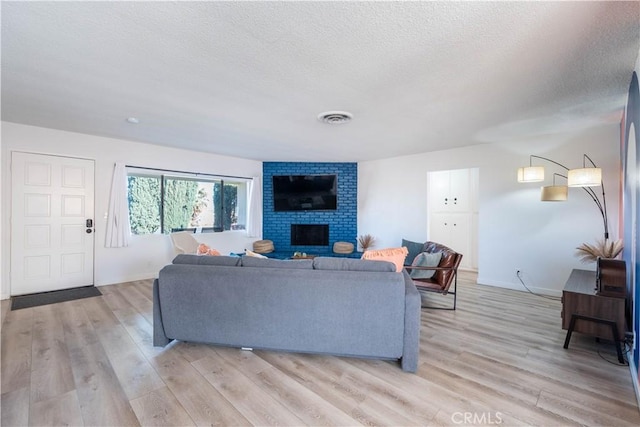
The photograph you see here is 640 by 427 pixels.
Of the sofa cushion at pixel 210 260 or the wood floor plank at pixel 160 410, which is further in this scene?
the sofa cushion at pixel 210 260

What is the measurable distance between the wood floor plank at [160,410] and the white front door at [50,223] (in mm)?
3519

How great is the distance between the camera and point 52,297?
3.66 metres

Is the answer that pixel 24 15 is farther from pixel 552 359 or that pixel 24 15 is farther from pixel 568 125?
pixel 568 125

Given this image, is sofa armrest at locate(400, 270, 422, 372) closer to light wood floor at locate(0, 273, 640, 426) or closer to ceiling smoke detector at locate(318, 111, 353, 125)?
light wood floor at locate(0, 273, 640, 426)

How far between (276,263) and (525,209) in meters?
4.05

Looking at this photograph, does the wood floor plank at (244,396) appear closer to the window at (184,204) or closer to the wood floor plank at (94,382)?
the wood floor plank at (94,382)

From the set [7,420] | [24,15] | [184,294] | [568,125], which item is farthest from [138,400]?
[568,125]

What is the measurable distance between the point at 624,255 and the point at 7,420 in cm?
550

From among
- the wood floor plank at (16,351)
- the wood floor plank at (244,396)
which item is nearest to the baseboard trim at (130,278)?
the wood floor plank at (16,351)

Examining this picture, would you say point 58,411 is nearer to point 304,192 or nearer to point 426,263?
point 426,263

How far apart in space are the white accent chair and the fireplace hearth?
2.21 metres

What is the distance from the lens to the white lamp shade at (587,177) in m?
2.96

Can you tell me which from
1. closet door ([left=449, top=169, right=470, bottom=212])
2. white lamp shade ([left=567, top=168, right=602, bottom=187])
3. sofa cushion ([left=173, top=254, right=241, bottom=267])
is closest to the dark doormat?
sofa cushion ([left=173, top=254, right=241, bottom=267])

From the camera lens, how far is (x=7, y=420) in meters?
1.54
